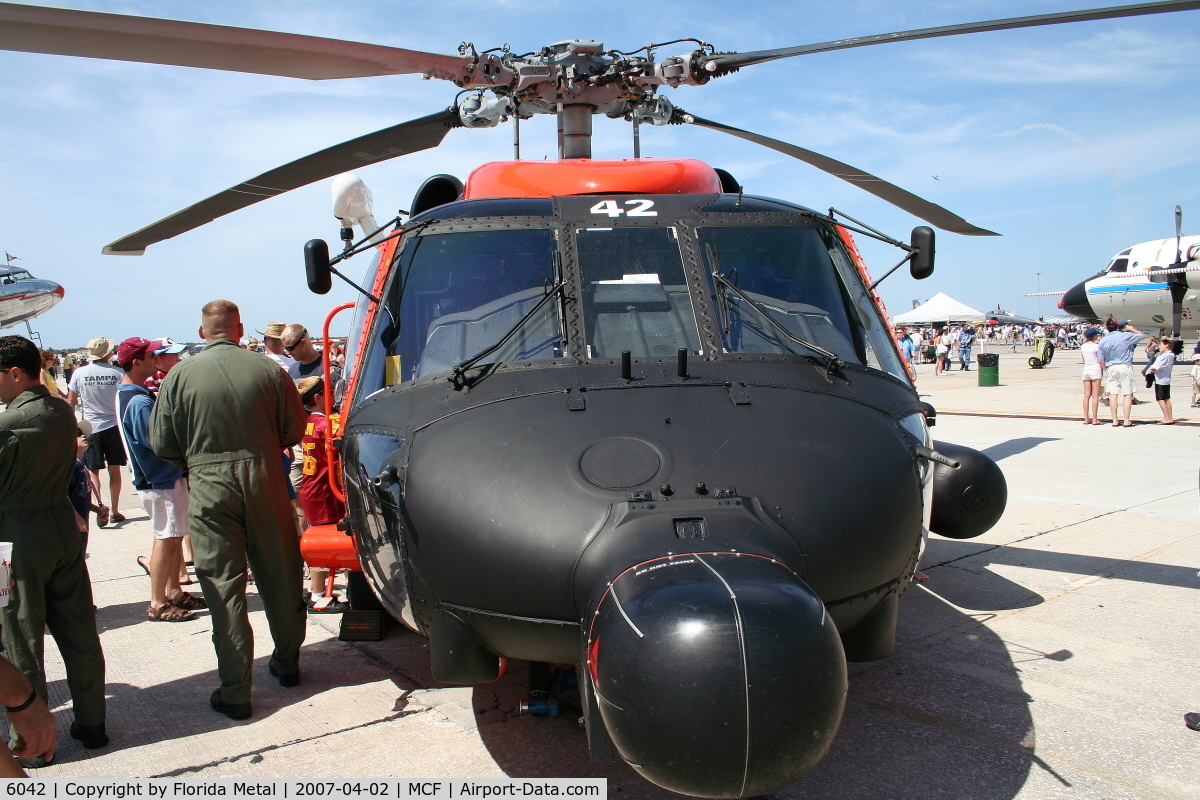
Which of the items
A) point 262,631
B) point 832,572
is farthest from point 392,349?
point 262,631

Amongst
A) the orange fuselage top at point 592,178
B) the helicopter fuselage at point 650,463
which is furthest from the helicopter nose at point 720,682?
the orange fuselage top at point 592,178

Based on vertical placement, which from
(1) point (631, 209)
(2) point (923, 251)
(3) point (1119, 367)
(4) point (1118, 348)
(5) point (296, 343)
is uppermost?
(1) point (631, 209)

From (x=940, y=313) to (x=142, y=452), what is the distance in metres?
54.9

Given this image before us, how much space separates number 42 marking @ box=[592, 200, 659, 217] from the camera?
3643mm

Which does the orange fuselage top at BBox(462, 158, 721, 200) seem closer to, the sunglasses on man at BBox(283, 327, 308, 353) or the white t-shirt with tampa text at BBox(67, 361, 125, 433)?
the sunglasses on man at BBox(283, 327, 308, 353)

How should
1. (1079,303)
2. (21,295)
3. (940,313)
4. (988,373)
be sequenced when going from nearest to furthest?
(988,373) < (1079,303) < (21,295) < (940,313)

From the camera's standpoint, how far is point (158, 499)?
16.2ft

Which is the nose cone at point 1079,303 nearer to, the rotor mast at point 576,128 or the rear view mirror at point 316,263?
the rotor mast at point 576,128

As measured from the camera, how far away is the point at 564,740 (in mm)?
3111

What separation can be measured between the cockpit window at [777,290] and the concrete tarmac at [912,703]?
153 centimetres

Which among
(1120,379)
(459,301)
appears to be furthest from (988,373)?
(459,301)

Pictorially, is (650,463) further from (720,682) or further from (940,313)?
(940,313)

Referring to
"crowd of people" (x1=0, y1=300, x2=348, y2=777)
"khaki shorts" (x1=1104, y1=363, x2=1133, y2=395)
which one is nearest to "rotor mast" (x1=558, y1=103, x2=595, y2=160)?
"crowd of people" (x1=0, y1=300, x2=348, y2=777)

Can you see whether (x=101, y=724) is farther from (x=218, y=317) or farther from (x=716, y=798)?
(x=716, y=798)
